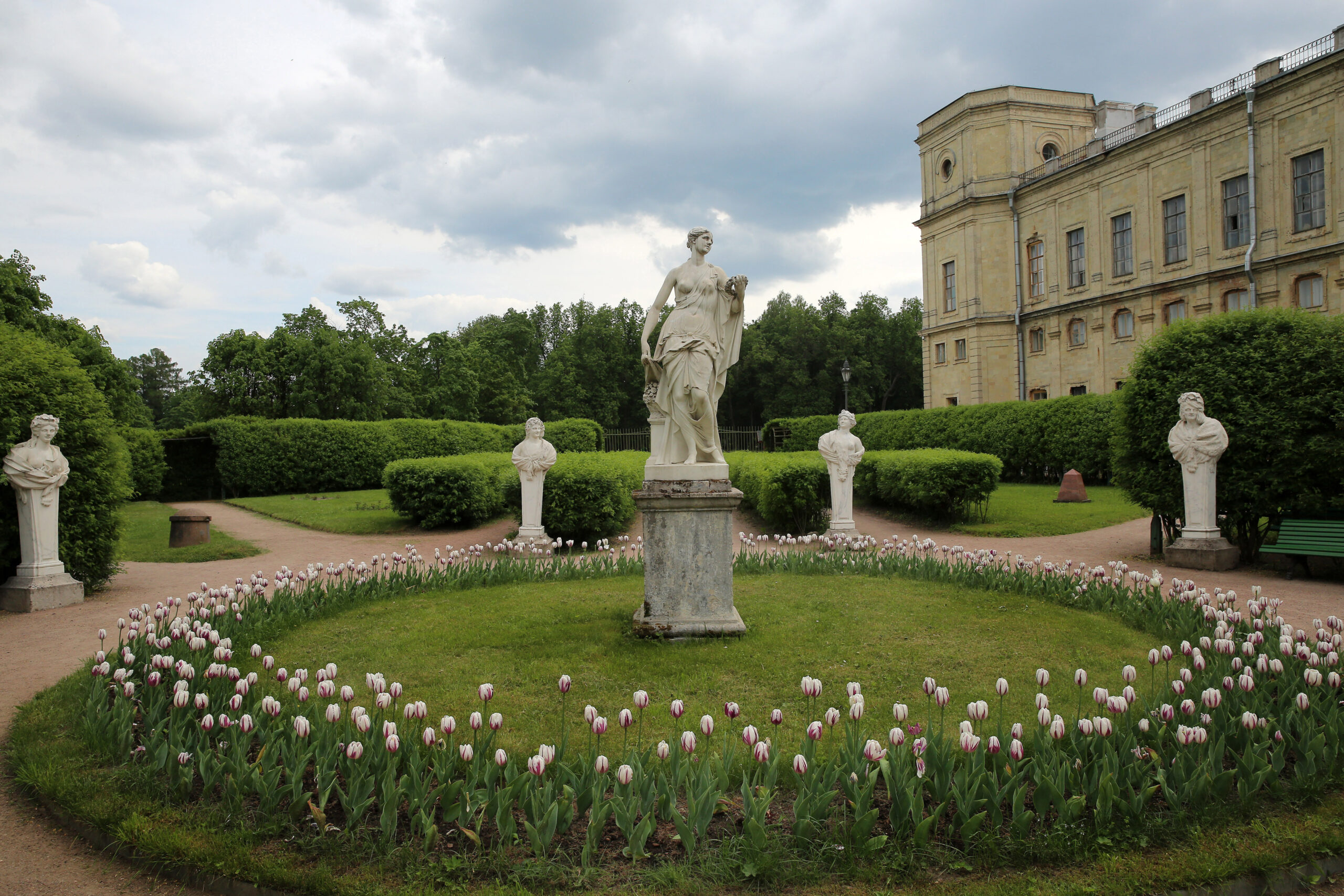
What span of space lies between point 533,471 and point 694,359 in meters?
6.44

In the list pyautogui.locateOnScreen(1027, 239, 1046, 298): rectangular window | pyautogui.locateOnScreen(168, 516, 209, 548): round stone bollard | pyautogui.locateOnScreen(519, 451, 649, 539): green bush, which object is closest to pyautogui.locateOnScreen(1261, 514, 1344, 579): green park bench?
pyautogui.locateOnScreen(519, 451, 649, 539): green bush

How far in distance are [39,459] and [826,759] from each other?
8647 millimetres

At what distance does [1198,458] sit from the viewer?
932cm

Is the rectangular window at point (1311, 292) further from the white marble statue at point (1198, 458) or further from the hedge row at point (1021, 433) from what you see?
the white marble statue at point (1198, 458)

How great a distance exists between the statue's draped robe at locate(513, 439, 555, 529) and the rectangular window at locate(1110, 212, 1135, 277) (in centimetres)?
2737

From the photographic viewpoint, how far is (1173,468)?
403 inches

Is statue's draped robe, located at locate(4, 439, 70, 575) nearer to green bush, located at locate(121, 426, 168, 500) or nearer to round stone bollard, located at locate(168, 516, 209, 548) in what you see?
round stone bollard, located at locate(168, 516, 209, 548)

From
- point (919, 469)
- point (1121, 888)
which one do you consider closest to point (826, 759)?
point (1121, 888)

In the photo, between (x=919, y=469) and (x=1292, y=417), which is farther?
(x=919, y=469)

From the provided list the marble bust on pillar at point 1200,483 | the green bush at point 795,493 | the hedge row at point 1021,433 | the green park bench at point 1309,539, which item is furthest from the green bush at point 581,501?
the hedge row at point 1021,433

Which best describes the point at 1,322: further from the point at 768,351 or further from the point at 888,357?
the point at 888,357

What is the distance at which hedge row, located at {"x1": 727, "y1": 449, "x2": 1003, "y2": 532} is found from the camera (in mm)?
13414

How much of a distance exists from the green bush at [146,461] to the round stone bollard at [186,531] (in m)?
10.3

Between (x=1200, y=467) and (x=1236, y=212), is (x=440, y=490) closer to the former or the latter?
(x=1200, y=467)
